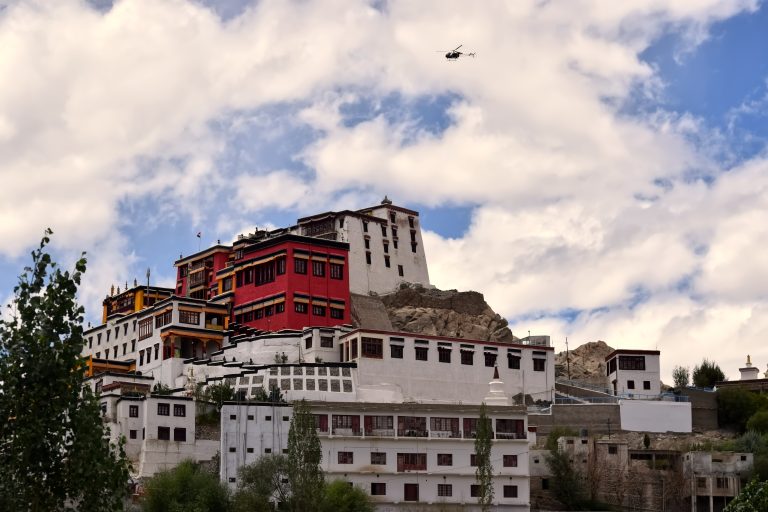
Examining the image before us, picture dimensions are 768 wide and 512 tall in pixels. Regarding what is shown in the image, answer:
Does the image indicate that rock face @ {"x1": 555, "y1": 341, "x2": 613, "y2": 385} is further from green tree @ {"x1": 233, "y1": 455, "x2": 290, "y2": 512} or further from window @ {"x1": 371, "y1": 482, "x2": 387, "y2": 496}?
green tree @ {"x1": 233, "y1": 455, "x2": 290, "y2": 512}

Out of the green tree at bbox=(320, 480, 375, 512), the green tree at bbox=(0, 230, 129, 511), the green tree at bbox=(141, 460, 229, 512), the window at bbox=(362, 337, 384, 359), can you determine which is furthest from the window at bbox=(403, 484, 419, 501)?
the green tree at bbox=(0, 230, 129, 511)

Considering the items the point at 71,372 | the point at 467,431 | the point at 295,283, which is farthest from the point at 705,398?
the point at 71,372

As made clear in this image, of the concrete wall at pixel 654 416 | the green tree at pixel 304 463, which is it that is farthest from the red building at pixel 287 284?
the green tree at pixel 304 463

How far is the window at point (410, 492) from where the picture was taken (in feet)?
227

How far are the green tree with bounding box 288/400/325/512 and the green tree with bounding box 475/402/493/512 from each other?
7.94 meters

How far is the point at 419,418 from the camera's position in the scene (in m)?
70.2

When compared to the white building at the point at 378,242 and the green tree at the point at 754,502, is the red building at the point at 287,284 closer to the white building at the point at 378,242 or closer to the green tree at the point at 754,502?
the white building at the point at 378,242

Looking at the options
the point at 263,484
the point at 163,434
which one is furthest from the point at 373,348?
the point at 263,484

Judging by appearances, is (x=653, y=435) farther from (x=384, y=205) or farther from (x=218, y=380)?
(x=384, y=205)

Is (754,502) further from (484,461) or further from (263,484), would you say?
(263,484)

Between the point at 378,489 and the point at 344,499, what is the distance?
16.3ft

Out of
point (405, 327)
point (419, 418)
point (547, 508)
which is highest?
point (405, 327)

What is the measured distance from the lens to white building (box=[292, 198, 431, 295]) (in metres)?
101

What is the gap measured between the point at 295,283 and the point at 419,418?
21.1 m
